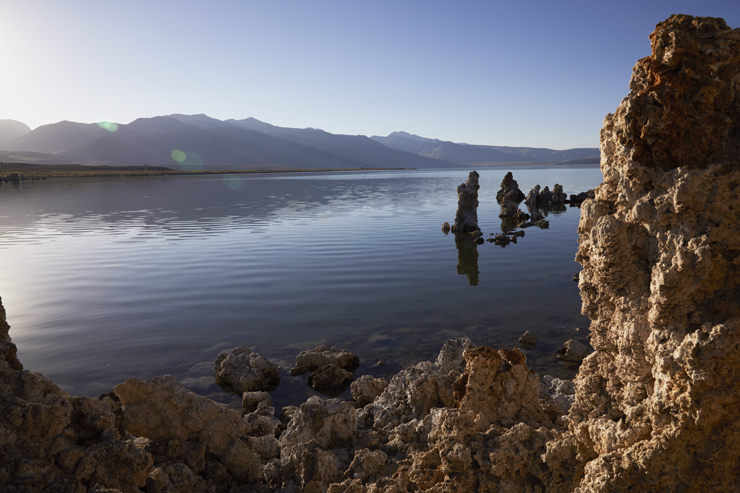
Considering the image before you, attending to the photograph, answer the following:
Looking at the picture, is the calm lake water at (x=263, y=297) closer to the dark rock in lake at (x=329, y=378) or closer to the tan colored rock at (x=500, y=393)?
the dark rock in lake at (x=329, y=378)

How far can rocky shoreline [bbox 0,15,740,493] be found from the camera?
330 centimetres

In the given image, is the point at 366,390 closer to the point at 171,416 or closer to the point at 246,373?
the point at 246,373

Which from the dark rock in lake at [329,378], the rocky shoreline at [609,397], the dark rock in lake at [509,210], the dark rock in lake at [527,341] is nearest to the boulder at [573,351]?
the dark rock in lake at [527,341]

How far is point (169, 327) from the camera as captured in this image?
43.9ft

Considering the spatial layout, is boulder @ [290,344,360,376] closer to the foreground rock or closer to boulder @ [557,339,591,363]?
the foreground rock

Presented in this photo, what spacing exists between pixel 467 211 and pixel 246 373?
25853 millimetres

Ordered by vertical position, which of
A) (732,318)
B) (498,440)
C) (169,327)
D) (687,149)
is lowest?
(169,327)

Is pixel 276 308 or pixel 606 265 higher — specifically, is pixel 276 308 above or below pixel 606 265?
below

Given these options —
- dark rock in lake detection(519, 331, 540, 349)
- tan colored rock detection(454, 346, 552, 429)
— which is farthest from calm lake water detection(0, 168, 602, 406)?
tan colored rock detection(454, 346, 552, 429)

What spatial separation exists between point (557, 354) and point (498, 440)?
7368 mm

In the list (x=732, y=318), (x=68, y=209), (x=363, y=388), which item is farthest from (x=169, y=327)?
(x=68, y=209)

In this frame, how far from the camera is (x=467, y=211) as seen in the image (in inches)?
1312

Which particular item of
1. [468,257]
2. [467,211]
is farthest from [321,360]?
[467,211]

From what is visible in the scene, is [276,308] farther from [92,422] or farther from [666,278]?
[666,278]
